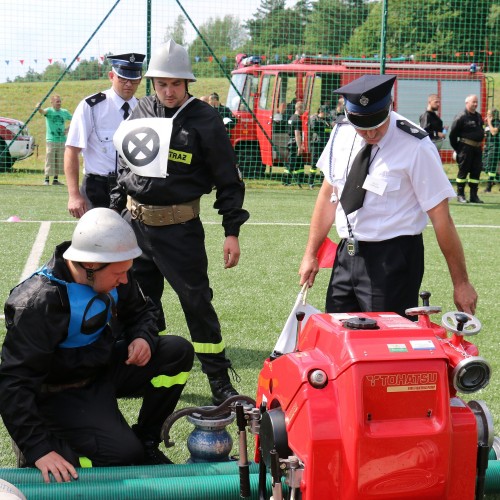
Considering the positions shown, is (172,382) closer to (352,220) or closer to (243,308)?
(352,220)

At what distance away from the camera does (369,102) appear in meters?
3.87

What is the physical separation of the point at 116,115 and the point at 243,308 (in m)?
2.01

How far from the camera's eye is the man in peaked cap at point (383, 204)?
403cm

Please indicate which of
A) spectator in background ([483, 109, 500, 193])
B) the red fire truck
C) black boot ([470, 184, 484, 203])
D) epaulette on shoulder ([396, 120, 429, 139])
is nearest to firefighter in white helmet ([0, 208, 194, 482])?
epaulette on shoulder ([396, 120, 429, 139])

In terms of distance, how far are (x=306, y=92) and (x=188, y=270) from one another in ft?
49.1

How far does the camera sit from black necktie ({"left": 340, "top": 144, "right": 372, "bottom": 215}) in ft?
13.6

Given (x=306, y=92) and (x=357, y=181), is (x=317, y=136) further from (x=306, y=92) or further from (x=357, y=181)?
(x=357, y=181)

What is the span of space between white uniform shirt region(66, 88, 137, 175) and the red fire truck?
11428 mm

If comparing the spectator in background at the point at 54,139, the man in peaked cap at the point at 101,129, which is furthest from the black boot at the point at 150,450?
the spectator in background at the point at 54,139

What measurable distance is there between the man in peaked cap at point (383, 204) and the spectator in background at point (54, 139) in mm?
13803

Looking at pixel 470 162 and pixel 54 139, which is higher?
pixel 54 139

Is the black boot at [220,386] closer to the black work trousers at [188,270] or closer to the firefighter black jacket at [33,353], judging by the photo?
the black work trousers at [188,270]

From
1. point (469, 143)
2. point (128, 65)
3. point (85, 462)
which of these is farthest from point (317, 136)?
point (85, 462)

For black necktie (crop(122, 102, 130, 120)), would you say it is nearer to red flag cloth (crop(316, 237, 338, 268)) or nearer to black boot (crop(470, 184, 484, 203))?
red flag cloth (crop(316, 237, 338, 268))
